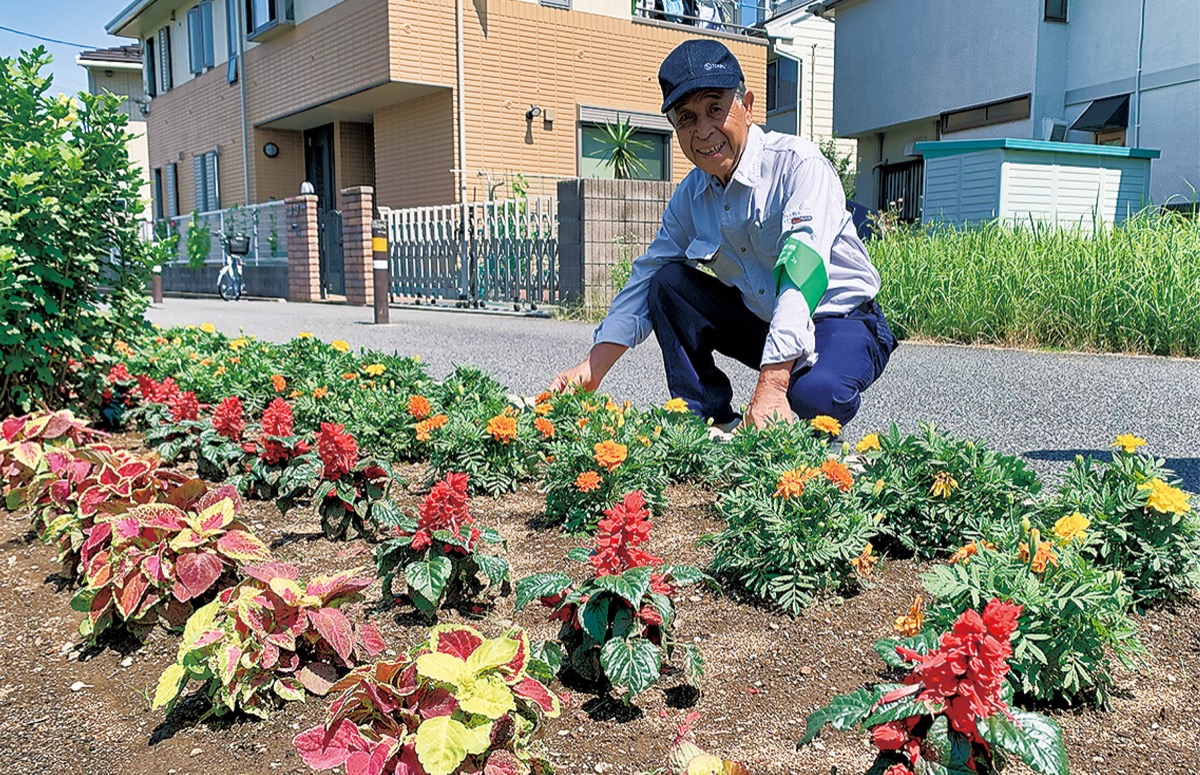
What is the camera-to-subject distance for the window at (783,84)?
25672mm

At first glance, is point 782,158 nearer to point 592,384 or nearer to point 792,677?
point 592,384

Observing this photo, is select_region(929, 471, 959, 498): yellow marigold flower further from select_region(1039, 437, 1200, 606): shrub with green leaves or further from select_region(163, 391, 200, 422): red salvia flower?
select_region(163, 391, 200, 422): red salvia flower

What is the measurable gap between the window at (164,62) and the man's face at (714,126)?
82.8 ft

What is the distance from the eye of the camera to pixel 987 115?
19344 millimetres

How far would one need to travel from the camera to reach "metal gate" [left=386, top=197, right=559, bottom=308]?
41.3ft

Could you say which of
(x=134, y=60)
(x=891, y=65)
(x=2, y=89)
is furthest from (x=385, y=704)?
(x=134, y=60)

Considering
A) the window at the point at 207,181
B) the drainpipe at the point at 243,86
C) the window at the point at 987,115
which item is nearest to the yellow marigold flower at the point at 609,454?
the window at the point at 987,115

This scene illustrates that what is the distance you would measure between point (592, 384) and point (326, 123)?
59.3 ft

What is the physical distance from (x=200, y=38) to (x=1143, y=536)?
24.7 metres

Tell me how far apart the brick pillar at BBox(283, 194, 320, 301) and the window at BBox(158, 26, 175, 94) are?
1041 cm

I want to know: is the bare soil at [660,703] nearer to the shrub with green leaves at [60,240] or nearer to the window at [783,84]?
the shrub with green leaves at [60,240]

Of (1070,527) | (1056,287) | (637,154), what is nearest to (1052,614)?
(1070,527)

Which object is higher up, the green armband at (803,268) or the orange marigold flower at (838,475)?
the green armband at (803,268)

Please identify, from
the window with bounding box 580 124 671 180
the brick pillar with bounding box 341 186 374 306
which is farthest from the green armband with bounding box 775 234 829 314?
the window with bounding box 580 124 671 180
